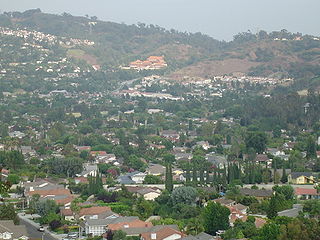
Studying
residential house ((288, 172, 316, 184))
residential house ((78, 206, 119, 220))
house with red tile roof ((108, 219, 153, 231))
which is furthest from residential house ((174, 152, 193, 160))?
house with red tile roof ((108, 219, 153, 231))

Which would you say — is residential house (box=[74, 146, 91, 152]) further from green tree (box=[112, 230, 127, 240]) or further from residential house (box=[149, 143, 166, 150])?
green tree (box=[112, 230, 127, 240])

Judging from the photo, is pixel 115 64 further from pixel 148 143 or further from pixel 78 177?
pixel 78 177

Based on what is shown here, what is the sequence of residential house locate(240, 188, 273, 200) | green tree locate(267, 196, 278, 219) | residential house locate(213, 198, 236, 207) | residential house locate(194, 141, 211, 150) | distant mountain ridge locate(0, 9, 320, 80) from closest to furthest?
green tree locate(267, 196, 278, 219) < residential house locate(213, 198, 236, 207) < residential house locate(240, 188, 273, 200) < residential house locate(194, 141, 211, 150) < distant mountain ridge locate(0, 9, 320, 80)

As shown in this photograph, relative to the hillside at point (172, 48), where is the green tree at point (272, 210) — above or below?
below

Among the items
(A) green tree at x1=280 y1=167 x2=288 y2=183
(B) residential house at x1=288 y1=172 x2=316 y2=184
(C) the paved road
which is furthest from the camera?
(B) residential house at x1=288 y1=172 x2=316 y2=184

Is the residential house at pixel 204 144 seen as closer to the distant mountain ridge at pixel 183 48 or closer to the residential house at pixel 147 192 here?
the residential house at pixel 147 192

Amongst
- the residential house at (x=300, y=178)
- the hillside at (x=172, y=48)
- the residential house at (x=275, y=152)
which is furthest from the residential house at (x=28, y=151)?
the hillside at (x=172, y=48)

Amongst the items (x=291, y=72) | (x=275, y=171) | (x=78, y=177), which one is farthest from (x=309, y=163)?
(x=291, y=72)
